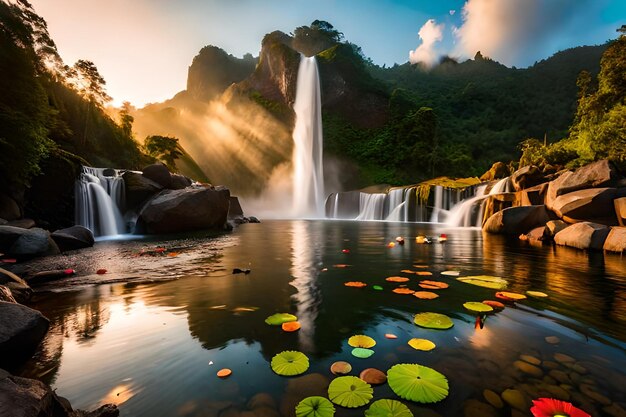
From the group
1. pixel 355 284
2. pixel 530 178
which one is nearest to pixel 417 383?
pixel 355 284

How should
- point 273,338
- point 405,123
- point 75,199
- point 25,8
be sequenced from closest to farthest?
point 273,338
point 75,199
point 25,8
point 405,123

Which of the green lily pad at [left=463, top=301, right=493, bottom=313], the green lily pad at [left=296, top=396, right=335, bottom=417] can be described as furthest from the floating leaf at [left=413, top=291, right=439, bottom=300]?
the green lily pad at [left=296, top=396, right=335, bottom=417]

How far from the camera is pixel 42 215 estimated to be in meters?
12.4

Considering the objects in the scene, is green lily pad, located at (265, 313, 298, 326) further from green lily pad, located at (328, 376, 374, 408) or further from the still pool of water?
green lily pad, located at (328, 376, 374, 408)

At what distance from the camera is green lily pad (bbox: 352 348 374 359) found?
2660mm

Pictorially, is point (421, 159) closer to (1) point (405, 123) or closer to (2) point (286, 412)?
(1) point (405, 123)

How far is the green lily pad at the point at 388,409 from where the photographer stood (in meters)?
1.84

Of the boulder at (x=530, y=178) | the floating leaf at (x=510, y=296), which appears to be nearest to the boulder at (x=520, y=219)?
the boulder at (x=530, y=178)

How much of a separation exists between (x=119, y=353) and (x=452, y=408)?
3.02 metres

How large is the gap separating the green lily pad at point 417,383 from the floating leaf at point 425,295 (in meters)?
2.19

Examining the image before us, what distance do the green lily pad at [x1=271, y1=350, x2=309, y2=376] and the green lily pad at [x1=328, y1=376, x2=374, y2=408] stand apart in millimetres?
365

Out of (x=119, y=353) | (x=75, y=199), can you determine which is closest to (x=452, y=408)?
(x=119, y=353)

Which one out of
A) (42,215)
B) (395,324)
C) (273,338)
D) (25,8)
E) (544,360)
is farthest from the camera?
(25,8)

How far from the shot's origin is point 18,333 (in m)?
2.61
